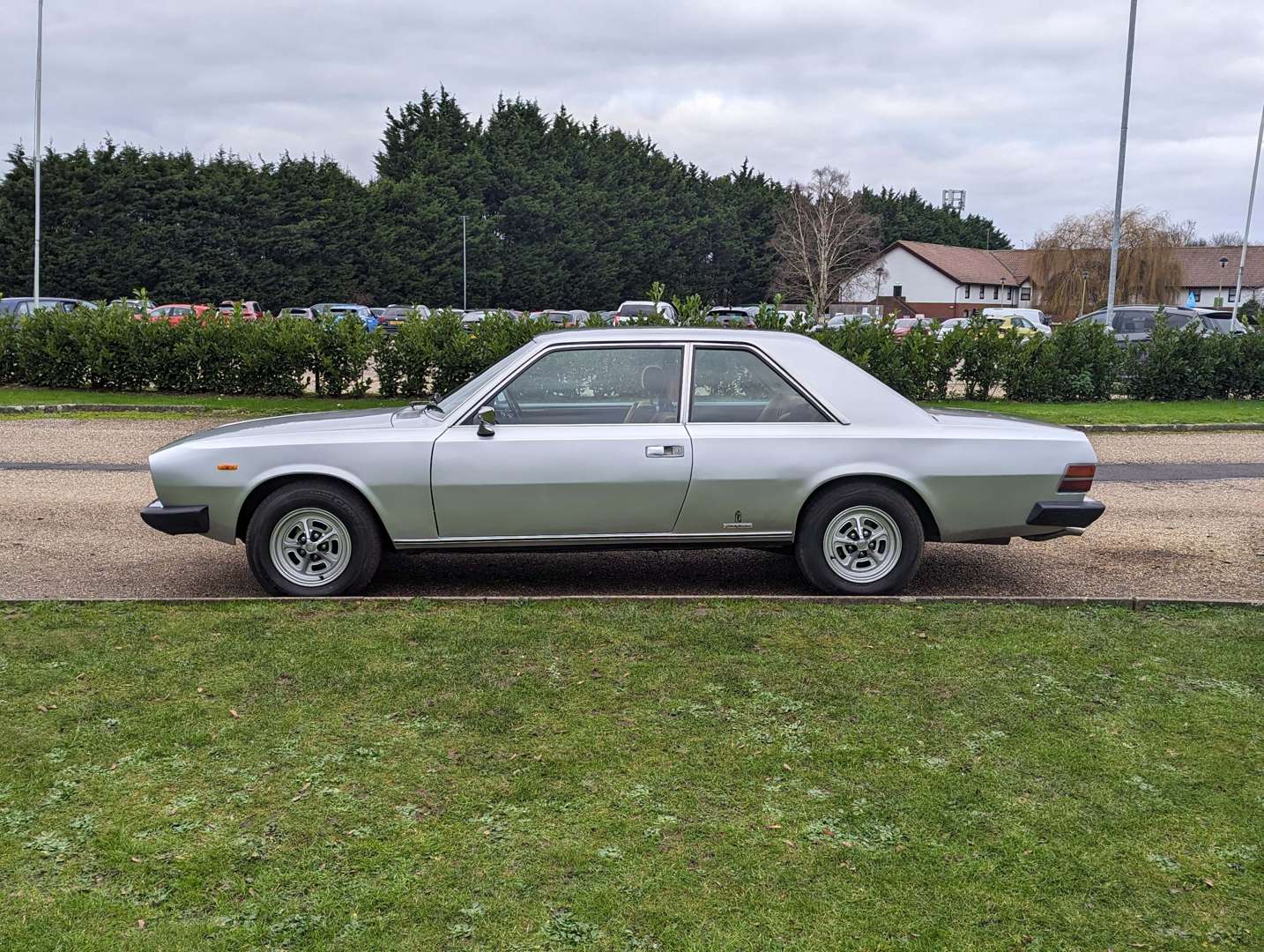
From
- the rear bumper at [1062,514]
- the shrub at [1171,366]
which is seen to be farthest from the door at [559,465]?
the shrub at [1171,366]

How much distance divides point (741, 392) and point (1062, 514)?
199 cm

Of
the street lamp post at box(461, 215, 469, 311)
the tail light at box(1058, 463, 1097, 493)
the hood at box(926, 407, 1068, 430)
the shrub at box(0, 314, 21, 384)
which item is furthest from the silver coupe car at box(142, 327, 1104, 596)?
the street lamp post at box(461, 215, 469, 311)

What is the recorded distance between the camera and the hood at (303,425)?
265 inches

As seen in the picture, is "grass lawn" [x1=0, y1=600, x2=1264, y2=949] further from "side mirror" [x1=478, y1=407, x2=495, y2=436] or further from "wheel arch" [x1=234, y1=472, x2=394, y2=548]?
"side mirror" [x1=478, y1=407, x2=495, y2=436]

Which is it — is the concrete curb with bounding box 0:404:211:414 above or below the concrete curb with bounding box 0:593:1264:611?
above

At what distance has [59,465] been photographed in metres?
12.5

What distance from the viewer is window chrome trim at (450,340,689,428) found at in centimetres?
665

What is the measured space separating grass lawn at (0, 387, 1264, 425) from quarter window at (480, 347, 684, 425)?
10.8 meters

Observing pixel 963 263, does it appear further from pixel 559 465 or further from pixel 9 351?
pixel 559 465

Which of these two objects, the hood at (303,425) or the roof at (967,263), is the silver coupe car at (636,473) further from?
the roof at (967,263)

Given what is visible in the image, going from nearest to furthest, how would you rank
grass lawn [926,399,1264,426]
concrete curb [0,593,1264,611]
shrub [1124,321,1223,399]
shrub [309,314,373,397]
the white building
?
1. concrete curb [0,593,1264,611]
2. grass lawn [926,399,1264,426]
3. shrub [309,314,373,397]
4. shrub [1124,321,1223,399]
5. the white building

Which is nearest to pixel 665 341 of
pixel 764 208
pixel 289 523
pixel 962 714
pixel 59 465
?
pixel 289 523

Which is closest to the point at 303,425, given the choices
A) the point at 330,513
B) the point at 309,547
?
the point at 330,513

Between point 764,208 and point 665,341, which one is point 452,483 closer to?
point 665,341
